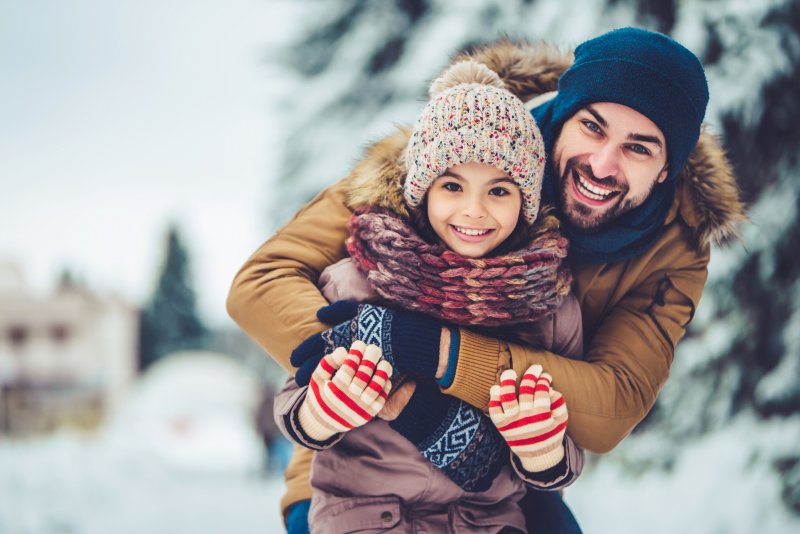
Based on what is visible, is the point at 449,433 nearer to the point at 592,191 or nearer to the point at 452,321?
the point at 452,321

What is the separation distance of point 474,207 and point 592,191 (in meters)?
0.40

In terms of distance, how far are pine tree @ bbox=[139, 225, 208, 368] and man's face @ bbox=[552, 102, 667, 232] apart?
3153 centimetres

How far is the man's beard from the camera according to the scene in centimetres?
203

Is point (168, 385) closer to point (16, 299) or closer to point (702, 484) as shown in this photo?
point (16, 299)

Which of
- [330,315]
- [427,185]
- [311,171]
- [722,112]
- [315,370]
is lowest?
[315,370]

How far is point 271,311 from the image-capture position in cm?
194

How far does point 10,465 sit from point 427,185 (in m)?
7.51

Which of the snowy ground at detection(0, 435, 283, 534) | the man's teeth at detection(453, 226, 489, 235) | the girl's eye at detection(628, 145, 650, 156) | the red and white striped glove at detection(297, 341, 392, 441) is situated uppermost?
the girl's eye at detection(628, 145, 650, 156)

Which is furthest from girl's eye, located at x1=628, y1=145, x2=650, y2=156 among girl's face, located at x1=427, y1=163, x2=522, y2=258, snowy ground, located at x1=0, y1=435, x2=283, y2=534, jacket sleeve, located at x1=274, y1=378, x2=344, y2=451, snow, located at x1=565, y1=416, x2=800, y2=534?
snowy ground, located at x1=0, y1=435, x2=283, y2=534

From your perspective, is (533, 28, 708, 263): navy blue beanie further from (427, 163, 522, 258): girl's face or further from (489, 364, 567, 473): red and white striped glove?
(489, 364, 567, 473): red and white striped glove

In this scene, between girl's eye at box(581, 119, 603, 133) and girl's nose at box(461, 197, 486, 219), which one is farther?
girl's eye at box(581, 119, 603, 133)

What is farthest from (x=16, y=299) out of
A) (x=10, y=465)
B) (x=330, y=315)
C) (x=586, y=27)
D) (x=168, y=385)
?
(x=330, y=315)

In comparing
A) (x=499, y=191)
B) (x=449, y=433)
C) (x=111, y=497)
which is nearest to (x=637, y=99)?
(x=499, y=191)

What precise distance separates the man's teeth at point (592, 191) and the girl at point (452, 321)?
178 millimetres
